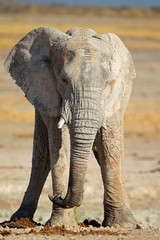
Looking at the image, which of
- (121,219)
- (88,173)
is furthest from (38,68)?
(88,173)

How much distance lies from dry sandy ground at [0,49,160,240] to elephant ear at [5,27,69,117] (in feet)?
4.23

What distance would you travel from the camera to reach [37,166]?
22.3 feet

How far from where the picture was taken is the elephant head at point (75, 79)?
5207 millimetres

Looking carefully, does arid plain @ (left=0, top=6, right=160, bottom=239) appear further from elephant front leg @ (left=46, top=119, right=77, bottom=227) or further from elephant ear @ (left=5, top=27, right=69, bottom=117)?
elephant ear @ (left=5, top=27, right=69, bottom=117)

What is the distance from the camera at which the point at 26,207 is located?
6.87m

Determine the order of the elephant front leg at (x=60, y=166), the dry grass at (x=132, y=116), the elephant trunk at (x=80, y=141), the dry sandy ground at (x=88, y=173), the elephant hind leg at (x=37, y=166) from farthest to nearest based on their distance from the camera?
the dry grass at (x=132, y=116) < the dry sandy ground at (x=88, y=173) < the elephant hind leg at (x=37, y=166) < the elephant front leg at (x=60, y=166) < the elephant trunk at (x=80, y=141)

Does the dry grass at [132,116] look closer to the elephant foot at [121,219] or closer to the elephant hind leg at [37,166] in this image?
the elephant hind leg at [37,166]

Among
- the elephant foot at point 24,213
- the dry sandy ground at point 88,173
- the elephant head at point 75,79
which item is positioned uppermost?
the elephant head at point 75,79

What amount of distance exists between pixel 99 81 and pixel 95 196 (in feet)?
10.8

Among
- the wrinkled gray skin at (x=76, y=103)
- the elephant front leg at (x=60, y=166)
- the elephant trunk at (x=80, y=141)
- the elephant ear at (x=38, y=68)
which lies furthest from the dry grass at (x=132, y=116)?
the elephant trunk at (x=80, y=141)

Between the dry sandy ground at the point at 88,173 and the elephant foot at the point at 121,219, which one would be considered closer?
the elephant foot at the point at 121,219

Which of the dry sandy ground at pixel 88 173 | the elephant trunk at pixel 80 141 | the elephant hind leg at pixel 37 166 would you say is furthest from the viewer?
the dry sandy ground at pixel 88 173

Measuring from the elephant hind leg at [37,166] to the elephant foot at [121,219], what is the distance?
2.99ft

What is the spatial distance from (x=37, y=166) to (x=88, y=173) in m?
2.80
